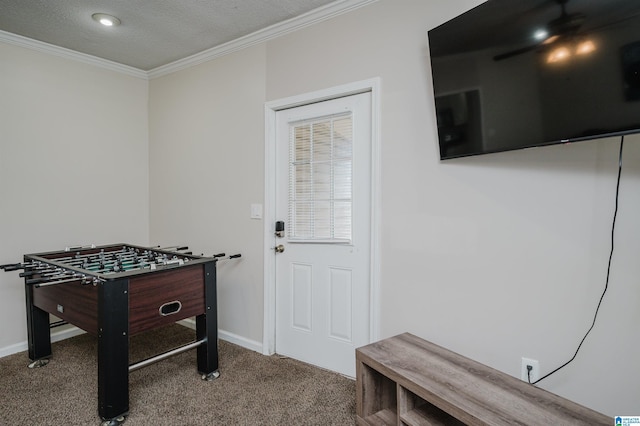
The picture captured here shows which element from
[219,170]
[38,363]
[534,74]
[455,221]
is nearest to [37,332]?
[38,363]

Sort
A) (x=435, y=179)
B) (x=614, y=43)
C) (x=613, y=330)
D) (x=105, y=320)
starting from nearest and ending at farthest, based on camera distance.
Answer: (x=614, y=43), (x=613, y=330), (x=105, y=320), (x=435, y=179)

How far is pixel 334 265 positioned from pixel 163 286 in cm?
111

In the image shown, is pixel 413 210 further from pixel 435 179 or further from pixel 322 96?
pixel 322 96

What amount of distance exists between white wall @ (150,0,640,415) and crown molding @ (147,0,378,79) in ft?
0.17

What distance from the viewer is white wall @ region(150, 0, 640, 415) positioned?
1571 mm

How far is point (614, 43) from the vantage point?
1.27 m

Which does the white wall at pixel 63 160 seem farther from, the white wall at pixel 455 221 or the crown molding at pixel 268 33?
the white wall at pixel 455 221

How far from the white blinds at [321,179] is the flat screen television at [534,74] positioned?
722 mm

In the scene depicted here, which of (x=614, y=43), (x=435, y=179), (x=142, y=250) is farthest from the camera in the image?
(x=142, y=250)

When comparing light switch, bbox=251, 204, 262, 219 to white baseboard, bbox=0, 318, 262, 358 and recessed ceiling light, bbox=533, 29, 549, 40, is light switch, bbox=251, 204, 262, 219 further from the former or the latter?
recessed ceiling light, bbox=533, 29, 549, 40

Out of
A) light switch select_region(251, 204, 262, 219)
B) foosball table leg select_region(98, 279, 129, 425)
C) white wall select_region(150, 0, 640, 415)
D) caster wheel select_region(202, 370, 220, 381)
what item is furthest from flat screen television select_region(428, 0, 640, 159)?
caster wheel select_region(202, 370, 220, 381)

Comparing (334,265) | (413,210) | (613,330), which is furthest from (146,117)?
(613,330)

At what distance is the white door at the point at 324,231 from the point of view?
239 centimetres

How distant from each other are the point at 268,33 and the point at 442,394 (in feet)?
8.61
